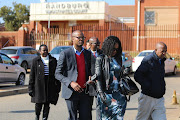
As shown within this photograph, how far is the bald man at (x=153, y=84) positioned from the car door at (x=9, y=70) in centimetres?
942

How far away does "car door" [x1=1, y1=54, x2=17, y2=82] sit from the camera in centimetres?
1465

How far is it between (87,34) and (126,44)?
3.76 meters

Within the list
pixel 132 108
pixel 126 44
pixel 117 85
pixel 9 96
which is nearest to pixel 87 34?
pixel 126 44

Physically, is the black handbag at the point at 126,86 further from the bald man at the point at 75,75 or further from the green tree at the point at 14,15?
the green tree at the point at 14,15

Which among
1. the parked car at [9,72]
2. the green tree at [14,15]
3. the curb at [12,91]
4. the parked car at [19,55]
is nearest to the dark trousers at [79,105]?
the curb at [12,91]

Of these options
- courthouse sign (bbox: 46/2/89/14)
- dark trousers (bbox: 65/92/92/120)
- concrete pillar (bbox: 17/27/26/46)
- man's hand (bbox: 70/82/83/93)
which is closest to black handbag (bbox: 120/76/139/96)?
man's hand (bbox: 70/82/83/93)

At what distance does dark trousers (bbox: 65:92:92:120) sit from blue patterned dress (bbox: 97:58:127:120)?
2.59 ft

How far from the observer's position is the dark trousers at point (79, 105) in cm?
584

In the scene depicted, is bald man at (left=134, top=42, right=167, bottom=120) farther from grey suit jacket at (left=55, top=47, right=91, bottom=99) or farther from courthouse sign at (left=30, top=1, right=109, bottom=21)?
courthouse sign at (left=30, top=1, right=109, bottom=21)

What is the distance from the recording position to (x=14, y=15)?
172 feet

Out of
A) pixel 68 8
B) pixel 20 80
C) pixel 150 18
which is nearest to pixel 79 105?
pixel 20 80

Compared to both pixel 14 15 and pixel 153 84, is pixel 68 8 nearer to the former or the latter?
pixel 14 15

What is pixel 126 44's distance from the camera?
33.5 meters

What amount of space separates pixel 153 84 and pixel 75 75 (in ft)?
4.37
